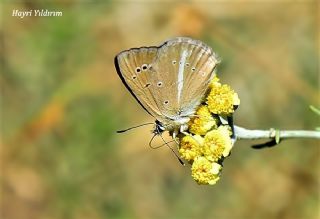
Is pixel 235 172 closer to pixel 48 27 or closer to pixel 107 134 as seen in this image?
pixel 107 134

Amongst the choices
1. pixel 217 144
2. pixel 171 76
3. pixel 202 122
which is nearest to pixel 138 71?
pixel 171 76

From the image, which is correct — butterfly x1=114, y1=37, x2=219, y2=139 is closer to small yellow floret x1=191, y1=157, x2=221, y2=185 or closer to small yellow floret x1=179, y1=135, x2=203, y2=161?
small yellow floret x1=179, y1=135, x2=203, y2=161

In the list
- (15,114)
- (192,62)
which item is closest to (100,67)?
(15,114)

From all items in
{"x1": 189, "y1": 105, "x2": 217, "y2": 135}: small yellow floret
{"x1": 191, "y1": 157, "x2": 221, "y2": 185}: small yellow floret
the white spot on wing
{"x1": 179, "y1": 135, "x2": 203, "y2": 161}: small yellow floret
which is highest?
the white spot on wing

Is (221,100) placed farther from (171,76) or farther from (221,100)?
(171,76)

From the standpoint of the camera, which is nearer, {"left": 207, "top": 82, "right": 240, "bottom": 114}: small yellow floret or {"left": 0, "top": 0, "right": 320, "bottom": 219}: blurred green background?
{"left": 207, "top": 82, "right": 240, "bottom": 114}: small yellow floret

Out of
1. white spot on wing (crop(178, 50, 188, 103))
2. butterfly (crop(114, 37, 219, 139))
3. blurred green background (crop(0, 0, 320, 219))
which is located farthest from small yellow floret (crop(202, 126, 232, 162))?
blurred green background (crop(0, 0, 320, 219))

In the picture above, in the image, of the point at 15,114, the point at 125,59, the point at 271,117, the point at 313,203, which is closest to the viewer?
the point at 125,59

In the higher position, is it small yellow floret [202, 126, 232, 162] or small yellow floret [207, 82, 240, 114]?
small yellow floret [207, 82, 240, 114]

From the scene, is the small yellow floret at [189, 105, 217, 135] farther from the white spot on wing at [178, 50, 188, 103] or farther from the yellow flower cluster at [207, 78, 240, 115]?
the white spot on wing at [178, 50, 188, 103]
